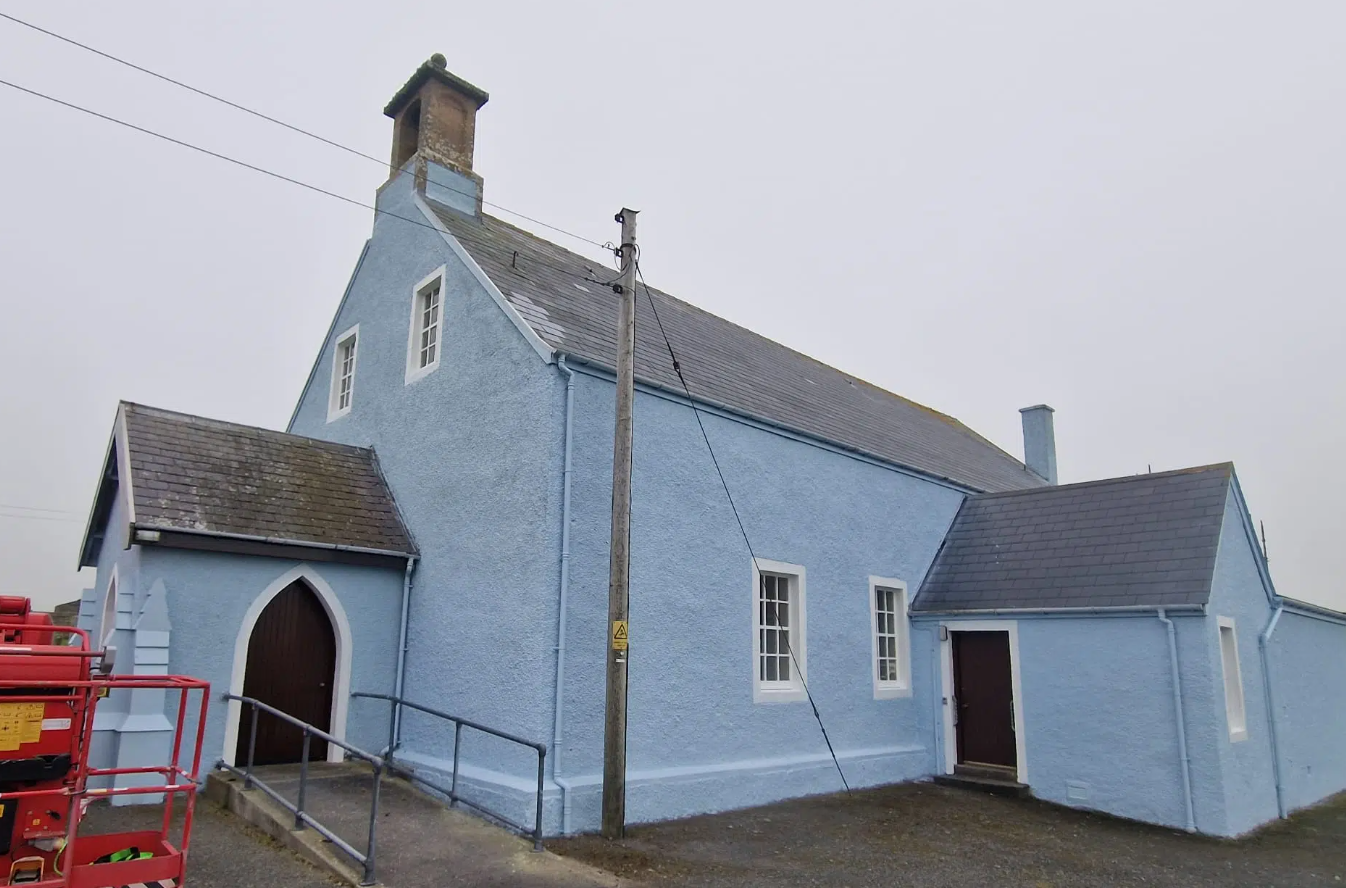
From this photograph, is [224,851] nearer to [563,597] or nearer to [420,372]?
[563,597]

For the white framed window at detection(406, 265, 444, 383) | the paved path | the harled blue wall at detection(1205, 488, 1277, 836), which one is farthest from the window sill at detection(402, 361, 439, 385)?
the harled blue wall at detection(1205, 488, 1277, 836)

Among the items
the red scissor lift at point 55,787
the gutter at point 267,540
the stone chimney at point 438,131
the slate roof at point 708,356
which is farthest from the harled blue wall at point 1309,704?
the stone chimney at point 438,131

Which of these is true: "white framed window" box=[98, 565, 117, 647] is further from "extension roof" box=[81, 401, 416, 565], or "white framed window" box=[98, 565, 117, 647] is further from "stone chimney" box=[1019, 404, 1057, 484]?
"stone chimney" box=[1019, 404, 1057, 484]

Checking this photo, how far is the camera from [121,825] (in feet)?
27.9

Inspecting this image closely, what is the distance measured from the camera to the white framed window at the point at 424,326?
12.9 m

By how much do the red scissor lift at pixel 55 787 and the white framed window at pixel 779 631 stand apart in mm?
7491

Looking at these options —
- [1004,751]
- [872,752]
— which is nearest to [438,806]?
[872,752]

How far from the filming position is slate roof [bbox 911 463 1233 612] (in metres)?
12.5

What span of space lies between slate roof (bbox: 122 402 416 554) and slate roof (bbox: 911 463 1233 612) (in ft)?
29.2

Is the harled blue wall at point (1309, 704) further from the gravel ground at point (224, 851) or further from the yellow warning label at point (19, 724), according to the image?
the yellow warning label at point (19, 724)

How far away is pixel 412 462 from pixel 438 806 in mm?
4758

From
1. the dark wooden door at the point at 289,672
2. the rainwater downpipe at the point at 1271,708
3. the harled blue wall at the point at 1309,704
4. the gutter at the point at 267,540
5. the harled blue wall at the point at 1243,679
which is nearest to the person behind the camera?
the gutter at the point at 267,540

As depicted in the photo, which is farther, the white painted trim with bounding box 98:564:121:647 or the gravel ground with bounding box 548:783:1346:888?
the white painted trim with bounding box 98:564:121:647

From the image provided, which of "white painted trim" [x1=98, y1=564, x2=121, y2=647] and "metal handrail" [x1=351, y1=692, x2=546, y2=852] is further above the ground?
"white painted trim" [x1=98, y1=564, x2=121, y2=647]
